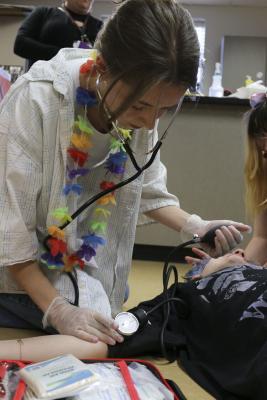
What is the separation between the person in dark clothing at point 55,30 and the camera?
219 cm

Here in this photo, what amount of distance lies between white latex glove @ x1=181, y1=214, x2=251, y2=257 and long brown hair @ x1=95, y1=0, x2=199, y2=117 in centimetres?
41

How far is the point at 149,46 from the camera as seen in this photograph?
2.84 ft

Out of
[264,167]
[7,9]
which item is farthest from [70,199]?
[7,9]

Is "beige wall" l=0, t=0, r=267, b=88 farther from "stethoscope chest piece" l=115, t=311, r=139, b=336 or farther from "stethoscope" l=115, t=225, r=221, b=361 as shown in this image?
"stethoscope chest piece" l=115, t=311, r=139, b=336

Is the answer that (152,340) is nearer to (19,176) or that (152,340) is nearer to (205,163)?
(19,176)

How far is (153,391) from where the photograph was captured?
31.3 inches

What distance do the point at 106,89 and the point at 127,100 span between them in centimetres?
7

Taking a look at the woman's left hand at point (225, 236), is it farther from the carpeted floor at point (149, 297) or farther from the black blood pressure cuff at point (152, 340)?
the carpeted floor at point (149, 297)

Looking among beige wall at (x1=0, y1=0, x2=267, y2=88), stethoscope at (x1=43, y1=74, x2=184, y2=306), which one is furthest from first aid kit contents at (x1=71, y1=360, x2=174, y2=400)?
beige wall at (x1=0, y1=0, x2=267, y2=88)

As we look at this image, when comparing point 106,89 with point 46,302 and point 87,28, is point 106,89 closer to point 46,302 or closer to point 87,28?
point 46,302

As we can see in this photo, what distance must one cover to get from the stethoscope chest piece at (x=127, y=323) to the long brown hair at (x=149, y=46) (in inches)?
17.1

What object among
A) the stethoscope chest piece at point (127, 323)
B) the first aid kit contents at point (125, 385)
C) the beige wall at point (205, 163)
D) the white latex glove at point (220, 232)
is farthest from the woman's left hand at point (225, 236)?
the beige wall at point (205, 163)

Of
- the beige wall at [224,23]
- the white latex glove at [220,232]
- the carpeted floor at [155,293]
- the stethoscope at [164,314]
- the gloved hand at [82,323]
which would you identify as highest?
the beige wall at [224,23]

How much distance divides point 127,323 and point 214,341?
0.61ft
